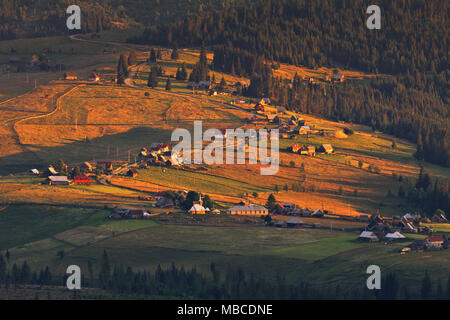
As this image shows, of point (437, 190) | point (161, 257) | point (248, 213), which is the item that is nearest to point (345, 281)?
point (161, 257)

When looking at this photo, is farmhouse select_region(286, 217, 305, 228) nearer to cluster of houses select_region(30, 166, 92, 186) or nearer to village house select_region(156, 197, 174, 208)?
village house select_region(156, 197, 174, 208)

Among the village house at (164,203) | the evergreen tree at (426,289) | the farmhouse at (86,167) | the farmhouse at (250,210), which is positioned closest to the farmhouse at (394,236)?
the farmhouse at (250,210)

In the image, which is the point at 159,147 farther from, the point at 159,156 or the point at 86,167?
the point at 86,167

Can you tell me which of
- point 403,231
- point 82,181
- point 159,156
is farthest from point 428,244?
point 159,156

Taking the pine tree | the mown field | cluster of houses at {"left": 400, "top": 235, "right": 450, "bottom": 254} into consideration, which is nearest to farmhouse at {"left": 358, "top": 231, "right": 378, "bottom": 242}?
the mown field

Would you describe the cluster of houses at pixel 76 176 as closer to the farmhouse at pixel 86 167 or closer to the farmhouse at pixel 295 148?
the farmhouse at pixel 86 167

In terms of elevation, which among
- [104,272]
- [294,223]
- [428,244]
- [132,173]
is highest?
[428,244]

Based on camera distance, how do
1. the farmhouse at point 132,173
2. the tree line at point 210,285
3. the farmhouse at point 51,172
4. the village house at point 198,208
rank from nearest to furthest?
1. the tree line at point 210,285
2. the village house at point 198,208
3. the farmhouse at point 51,172
4. the farmhouse at point 132,173

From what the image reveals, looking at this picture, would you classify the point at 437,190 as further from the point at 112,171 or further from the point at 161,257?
the point at 161,257
